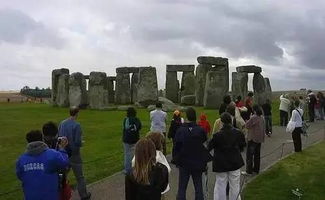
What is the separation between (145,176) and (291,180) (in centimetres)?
836

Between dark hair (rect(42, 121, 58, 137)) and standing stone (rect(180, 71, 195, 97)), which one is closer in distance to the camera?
dark hair (rect(42, 121, 58, 137))

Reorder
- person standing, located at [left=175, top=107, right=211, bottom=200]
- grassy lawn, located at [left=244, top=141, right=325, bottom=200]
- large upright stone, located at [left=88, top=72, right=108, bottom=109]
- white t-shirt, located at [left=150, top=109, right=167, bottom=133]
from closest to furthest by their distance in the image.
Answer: person standing, located at [left=175, top=107, right=211, bottom=200] → grassy lawn, located at [left=244, top=141, right=325, bottom=200] → white t-shirt, located at [left=150, top=109, right=167, bottom=133] → large upright stone, located at [left=88, top=72, right=108, bottom=109]

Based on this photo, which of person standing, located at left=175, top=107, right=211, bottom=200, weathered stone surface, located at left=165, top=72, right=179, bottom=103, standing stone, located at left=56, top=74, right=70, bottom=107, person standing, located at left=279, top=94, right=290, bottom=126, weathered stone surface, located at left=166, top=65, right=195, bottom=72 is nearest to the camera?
person standing, located at left=175, top=107, right=211, bottom=200

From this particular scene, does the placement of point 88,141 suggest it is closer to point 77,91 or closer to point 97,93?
point 97,93

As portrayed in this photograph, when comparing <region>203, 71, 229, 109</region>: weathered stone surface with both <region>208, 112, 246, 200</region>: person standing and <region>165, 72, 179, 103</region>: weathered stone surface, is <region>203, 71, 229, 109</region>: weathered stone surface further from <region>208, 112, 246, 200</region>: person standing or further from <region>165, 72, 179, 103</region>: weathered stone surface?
<region>208, 112, 246, 200</region>: person standing

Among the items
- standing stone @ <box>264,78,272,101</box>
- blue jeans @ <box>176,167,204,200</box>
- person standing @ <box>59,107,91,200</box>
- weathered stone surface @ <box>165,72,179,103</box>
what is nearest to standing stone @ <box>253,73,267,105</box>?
standing stone @ <box>264,78,272,101</box>

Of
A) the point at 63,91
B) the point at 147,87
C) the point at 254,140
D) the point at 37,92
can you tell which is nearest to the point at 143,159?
the point at 254,140

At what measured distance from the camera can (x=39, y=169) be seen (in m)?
7.67

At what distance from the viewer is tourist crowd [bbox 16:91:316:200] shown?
6.78m

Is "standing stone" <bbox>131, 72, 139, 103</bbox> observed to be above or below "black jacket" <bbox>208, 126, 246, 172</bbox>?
above

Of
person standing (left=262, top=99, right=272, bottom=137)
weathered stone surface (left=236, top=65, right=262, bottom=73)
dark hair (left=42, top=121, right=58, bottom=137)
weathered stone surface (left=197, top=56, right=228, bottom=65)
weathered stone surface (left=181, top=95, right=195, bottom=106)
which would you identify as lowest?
person standing (left=262, top=99, right=272, bottom=137)

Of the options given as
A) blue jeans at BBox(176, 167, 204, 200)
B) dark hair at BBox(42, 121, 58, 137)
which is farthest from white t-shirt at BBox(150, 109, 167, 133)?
dark hair at BBox(42, 121, 58, 137)

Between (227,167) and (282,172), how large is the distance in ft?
17.1

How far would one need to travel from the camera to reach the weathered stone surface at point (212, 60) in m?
39.7
